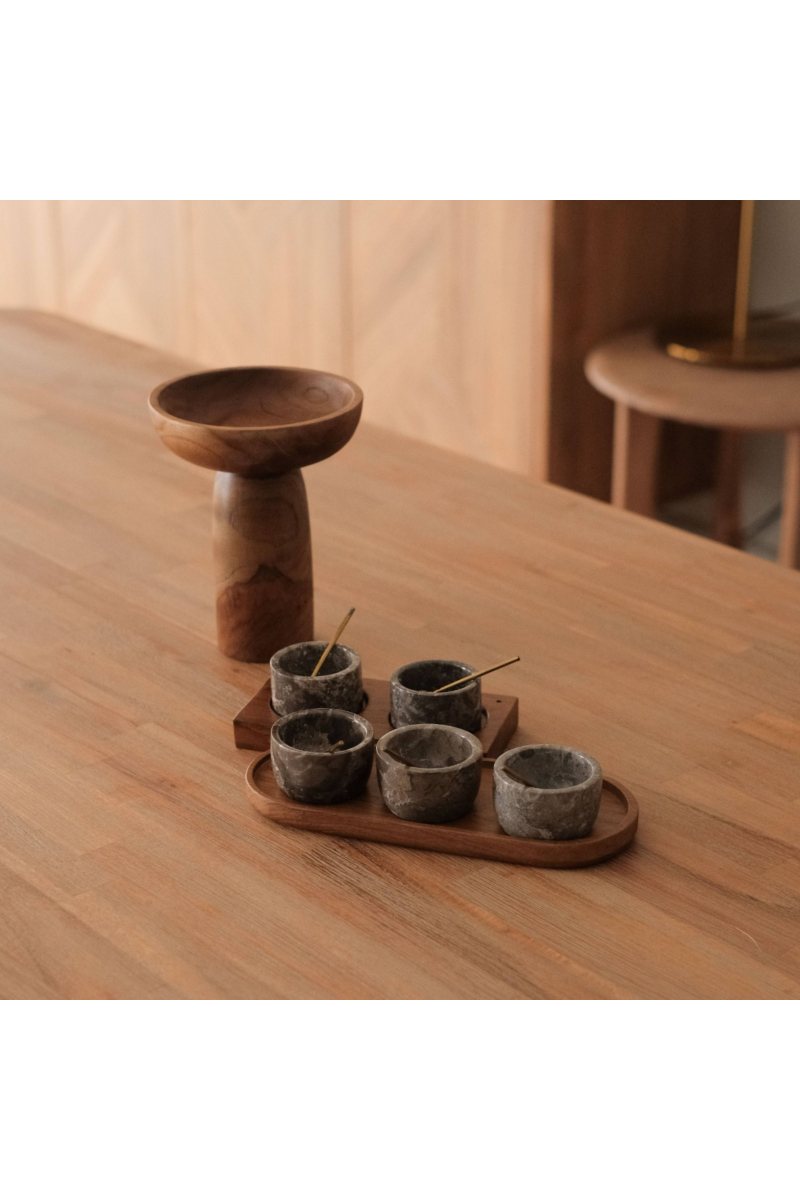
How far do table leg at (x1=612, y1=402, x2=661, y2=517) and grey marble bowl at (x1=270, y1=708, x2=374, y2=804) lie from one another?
1.79 metres

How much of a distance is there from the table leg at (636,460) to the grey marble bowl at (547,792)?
1.79m

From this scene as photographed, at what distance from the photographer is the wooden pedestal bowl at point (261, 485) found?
1.15 meters

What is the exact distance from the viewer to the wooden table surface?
2.87ft

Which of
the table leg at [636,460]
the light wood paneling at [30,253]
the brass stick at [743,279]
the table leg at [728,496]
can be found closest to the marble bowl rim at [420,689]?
the table leg at [636,460]

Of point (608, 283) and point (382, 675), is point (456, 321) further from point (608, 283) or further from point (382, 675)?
point (382, 675)

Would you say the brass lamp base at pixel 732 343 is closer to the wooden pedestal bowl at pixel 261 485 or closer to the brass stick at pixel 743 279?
the brass stick at pixel 743 279

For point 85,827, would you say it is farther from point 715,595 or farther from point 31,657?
point 715,595

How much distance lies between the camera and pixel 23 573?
1409mm

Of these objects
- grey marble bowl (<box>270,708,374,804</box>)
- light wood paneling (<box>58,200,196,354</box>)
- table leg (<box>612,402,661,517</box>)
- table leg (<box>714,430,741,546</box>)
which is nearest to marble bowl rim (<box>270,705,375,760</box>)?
grey marble bowl (<box>270,708,374,804</box>)

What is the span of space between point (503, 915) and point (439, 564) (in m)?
0.58

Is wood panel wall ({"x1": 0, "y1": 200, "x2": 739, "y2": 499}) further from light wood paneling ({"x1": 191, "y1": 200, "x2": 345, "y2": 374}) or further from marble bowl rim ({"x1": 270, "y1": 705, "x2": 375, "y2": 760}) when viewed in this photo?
marble bowl rim ({"x1": 270, "y1": 705, "x2": 375, "y2": 760})

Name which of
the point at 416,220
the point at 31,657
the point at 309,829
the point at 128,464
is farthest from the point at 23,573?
the point at 416,220

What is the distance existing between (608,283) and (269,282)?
3.00ft

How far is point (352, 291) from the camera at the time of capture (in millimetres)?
3283
